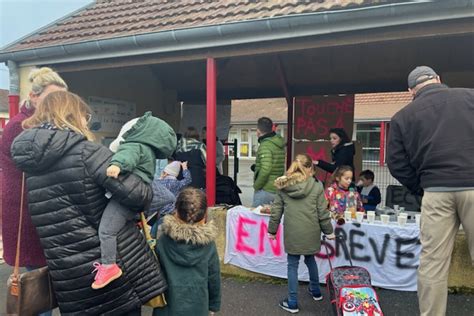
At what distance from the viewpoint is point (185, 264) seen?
2264 millimetres

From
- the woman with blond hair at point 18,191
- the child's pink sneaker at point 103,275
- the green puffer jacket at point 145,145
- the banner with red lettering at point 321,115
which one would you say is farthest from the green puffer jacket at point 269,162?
the banner with red lettering at point 321,115

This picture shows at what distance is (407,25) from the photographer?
3.75 m

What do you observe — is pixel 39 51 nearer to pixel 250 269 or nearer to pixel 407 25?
pixel 250 269

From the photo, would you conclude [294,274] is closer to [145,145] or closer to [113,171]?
[145,145]

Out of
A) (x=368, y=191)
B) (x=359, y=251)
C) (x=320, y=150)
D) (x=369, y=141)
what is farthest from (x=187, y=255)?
(x=369, y=141)

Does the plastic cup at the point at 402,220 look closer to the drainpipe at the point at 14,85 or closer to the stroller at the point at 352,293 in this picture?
the stroller at the point at 352,293

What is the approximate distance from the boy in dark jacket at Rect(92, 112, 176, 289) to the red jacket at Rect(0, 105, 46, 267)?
1.85ft

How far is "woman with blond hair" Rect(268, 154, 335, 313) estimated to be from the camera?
355 centimetres

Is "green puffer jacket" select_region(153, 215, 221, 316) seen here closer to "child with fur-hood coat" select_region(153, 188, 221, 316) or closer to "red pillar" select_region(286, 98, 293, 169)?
"child with fur-hood coat" select_region(153, 188, 221, 316)

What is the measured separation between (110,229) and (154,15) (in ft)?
15.0

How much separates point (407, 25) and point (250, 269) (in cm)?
307

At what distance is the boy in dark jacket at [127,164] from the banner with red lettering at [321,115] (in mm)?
6018

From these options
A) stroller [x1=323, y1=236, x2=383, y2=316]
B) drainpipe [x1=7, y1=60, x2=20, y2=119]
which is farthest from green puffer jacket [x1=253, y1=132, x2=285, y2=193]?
drainpipe [x1=7, y1=60, x2=20, y2=119]

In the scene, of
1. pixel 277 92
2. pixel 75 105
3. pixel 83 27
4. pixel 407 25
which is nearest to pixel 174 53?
pixel 83 27
